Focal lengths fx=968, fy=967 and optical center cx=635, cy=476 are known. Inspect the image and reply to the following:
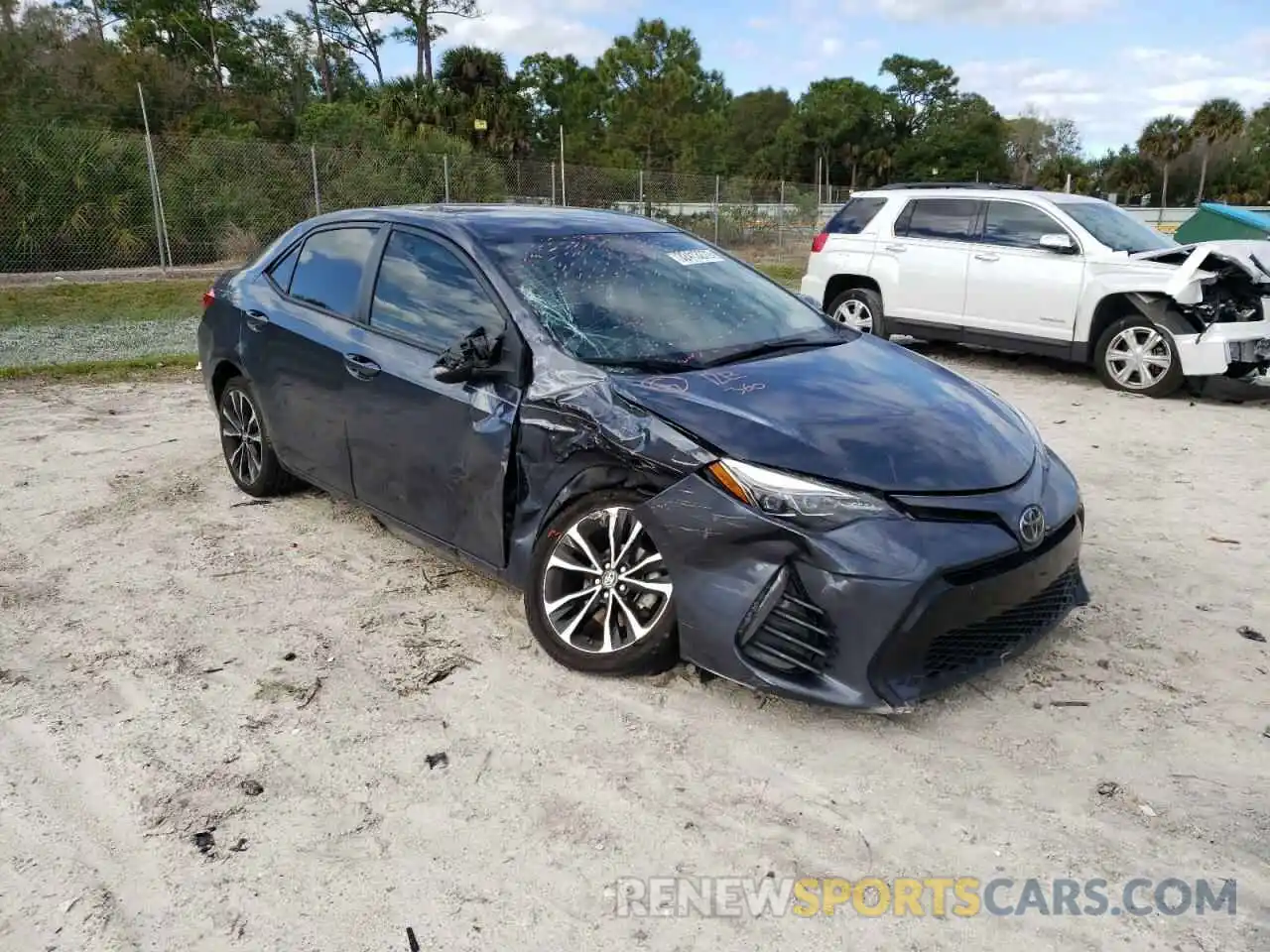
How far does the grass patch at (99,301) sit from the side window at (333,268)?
29.5 ft

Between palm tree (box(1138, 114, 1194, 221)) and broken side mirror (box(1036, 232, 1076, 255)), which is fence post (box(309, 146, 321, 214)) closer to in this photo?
broken side mirror (box(1036, 232, 1076, 255))

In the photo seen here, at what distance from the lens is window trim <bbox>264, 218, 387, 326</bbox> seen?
167 inches

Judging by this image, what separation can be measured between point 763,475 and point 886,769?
95cm

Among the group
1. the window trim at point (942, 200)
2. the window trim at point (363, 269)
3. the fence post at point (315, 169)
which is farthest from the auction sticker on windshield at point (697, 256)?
the fence post at point (315, 169)

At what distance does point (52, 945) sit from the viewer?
221cm

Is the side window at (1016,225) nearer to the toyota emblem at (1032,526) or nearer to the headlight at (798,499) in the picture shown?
the toyota emblem at (1032,526)

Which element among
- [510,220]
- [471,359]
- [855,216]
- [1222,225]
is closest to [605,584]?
[471,359]

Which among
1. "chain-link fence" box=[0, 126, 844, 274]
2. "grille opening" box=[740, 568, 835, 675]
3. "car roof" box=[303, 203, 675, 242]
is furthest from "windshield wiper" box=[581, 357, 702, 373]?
"chain-link fence" box=[0, 126, 844, 274]

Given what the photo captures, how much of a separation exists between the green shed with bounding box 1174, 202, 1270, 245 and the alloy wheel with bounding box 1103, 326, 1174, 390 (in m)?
3.96

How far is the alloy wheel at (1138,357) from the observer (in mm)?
8211

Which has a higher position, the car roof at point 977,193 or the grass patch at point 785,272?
the car roof at point 977,193

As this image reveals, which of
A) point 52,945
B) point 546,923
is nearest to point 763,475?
point 546,923

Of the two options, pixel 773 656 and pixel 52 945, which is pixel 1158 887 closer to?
pixel 773 656

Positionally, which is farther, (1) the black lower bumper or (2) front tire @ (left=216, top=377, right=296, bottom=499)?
(2) front tire @ (left=216, top=377, right=296, bottom=499)
